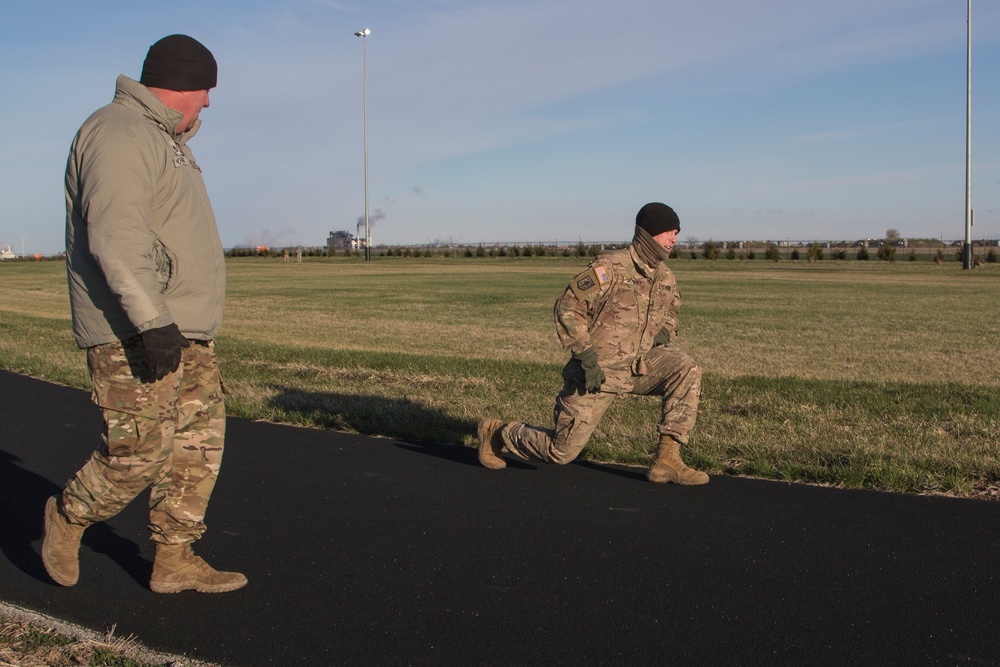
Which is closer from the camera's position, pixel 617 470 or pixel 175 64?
pixel 175 64

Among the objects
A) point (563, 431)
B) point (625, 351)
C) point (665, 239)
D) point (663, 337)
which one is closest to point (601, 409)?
point (563, 431)

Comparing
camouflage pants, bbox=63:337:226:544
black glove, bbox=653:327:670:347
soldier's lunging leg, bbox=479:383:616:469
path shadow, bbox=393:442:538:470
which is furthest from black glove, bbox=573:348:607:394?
camouflage pants, bbox=63:337:226:544

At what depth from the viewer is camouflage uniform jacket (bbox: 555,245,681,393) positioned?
232 inches

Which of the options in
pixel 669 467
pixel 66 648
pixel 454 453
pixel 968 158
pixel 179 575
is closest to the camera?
pixel 66 648

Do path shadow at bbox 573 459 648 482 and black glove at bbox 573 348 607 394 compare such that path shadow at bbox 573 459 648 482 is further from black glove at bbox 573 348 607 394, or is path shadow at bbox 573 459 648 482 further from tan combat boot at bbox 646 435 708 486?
black glove at bbox 573 348 607 394

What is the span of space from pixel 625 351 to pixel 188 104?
2.97 m

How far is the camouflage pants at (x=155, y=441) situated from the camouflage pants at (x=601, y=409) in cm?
233

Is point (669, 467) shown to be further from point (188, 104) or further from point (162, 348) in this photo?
point (188, 104)

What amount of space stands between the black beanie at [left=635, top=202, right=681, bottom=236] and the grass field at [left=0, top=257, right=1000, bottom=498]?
173cm

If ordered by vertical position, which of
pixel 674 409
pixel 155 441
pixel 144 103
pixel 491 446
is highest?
pixel 144 103

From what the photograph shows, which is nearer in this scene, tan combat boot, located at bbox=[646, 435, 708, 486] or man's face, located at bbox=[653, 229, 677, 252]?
man's face, located at bbox=[653, 229, 677, 252]

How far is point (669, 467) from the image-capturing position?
6105 millimetres

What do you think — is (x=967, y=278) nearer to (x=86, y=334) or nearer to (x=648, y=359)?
(x=648, y=359)

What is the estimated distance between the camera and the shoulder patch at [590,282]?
19.3 ft
